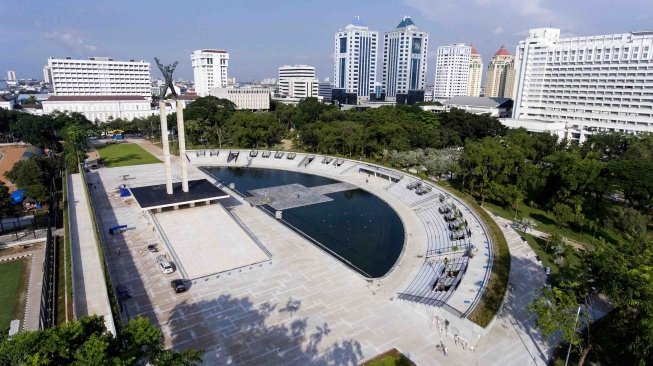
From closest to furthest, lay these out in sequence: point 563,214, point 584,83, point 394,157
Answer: point 563,214 → point 394,157 → point 584,83

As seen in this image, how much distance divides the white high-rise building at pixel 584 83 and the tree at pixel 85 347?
10397cm

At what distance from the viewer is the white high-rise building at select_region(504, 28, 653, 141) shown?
88375mm

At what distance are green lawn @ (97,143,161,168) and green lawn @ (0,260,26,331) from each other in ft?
130

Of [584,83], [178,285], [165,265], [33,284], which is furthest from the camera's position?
[584,83]

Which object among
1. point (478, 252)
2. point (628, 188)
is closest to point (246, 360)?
point (478, 252)

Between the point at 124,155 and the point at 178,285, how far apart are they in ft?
196

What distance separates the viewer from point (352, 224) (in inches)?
1753

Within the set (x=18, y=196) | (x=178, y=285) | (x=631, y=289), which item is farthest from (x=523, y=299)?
(x=18, y=196)

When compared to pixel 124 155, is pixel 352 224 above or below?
below

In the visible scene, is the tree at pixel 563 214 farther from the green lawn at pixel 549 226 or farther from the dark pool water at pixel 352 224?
the dark pool water at pixel 352 224

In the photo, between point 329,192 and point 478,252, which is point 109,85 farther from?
point 478,252

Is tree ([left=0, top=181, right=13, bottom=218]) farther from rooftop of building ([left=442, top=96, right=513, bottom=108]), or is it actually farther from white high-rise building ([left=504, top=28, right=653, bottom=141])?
rooftop of building ([left=442, top=96, right=513, bottom=108])

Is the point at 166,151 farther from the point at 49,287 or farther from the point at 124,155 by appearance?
the point at 124,155

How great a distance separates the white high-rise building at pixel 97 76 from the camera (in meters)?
150
